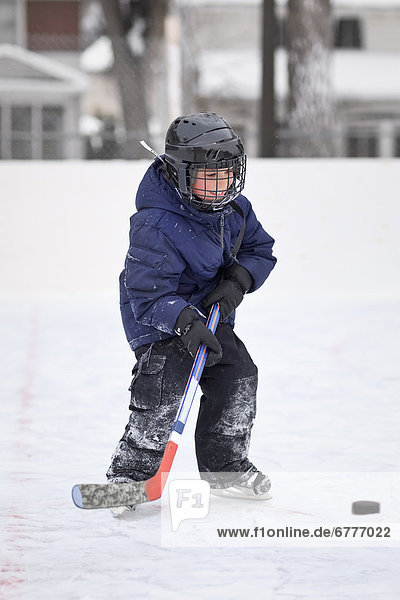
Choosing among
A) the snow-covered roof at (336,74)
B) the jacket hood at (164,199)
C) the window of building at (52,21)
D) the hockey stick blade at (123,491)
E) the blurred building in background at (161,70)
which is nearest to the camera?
the hockey stick blade at (123,491)

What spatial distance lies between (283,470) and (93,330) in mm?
2603

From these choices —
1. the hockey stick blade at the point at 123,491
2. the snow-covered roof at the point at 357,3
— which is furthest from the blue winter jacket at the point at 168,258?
the snow-covered roof at the point at 357,3

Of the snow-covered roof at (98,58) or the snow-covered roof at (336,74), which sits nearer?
the snow-covered roof at (336,74)

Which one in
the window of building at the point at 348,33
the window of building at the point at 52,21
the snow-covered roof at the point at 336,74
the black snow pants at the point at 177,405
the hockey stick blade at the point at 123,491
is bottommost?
the hockey stick blade at the point at 123,491

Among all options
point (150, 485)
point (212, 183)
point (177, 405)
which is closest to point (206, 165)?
point (212, 183)

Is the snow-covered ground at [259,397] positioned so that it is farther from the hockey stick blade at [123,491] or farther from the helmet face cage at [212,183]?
the helmet face cage at [212,183]

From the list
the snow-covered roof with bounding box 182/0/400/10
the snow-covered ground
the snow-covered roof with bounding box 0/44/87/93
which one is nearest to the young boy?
the snow-covered ground

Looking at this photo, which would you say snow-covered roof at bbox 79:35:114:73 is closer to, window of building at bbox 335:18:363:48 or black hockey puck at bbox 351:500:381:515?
window of building at bbox 335:18:363:48

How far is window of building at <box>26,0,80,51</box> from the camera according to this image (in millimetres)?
16062

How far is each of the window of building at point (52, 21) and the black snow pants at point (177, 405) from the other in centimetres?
1418

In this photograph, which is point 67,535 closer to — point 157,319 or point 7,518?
point 7,518

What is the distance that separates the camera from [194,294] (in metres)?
2.42

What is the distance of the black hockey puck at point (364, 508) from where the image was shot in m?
2.27

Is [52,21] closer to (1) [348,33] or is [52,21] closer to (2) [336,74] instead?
(2) [336,74]
